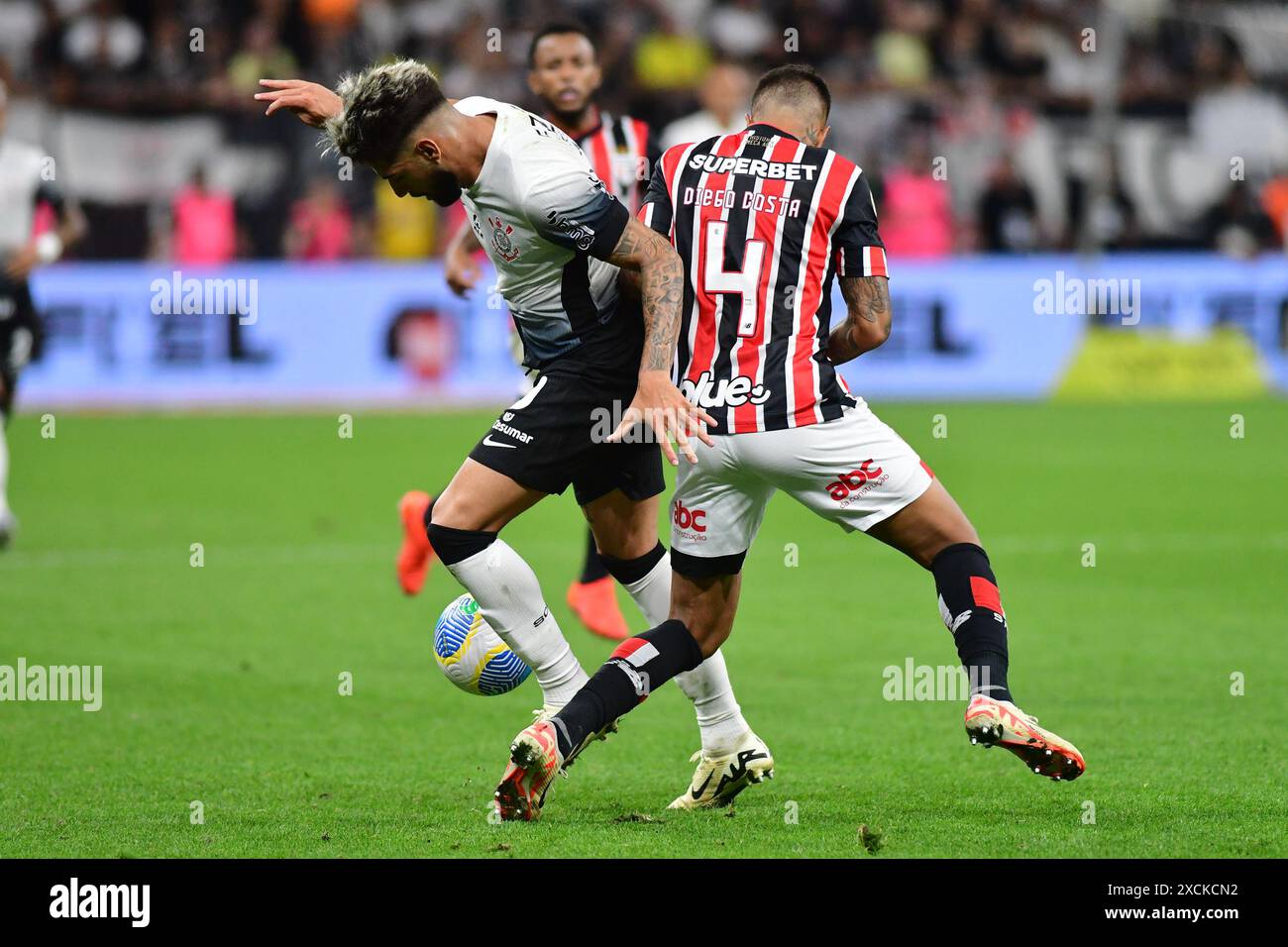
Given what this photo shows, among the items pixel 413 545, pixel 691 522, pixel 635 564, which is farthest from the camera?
pixel 413 545

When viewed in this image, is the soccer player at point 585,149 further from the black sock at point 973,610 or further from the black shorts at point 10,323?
the black shorts at point 10,323

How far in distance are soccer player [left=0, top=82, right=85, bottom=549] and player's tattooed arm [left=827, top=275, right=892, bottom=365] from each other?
694 centimetres

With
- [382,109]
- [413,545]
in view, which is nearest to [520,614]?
[382,109]

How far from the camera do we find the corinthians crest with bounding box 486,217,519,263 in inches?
208

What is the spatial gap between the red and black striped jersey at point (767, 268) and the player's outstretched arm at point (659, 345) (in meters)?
0.14

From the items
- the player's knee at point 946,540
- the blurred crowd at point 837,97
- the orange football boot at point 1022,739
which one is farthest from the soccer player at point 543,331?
the blurred crowd at point 837,97

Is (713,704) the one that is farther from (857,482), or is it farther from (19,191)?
(19,191)

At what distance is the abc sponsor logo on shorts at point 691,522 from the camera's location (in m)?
5.34

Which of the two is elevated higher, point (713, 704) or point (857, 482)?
point (857, 482)

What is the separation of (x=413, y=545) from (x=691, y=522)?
291cm

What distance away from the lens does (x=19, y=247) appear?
1157 centimetres

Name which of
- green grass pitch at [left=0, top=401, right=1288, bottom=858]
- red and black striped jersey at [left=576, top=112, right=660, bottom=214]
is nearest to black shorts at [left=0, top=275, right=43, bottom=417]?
green grass pitch at [left=0, top=401, right=1288, bottom=858]

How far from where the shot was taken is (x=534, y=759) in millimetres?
5012

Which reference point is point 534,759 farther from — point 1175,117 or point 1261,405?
point 1175,117
